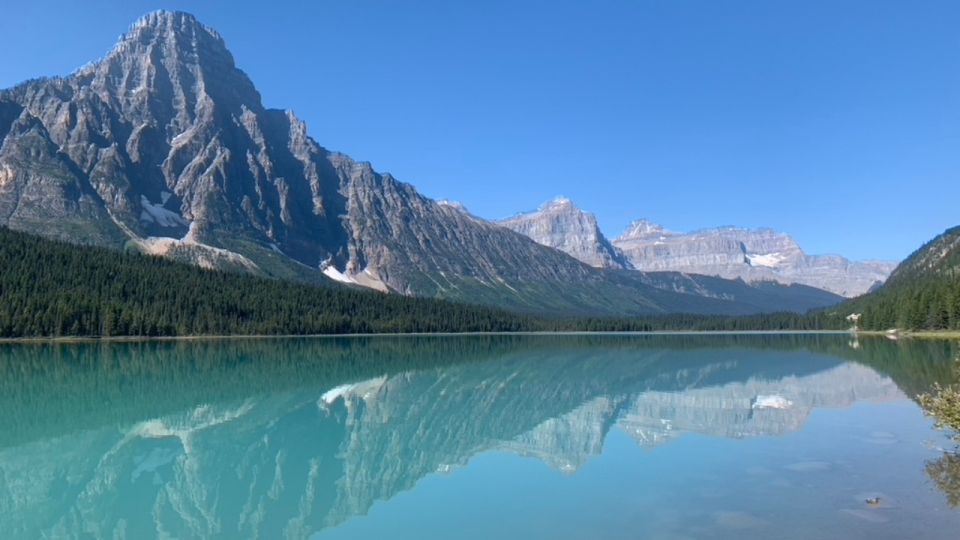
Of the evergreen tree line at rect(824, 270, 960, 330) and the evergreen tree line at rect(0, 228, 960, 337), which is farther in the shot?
the evergreen tree line at rect(0, 228, 960, 337)

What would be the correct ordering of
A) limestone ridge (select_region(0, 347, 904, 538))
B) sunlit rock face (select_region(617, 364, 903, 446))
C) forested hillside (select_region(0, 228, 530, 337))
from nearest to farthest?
limestone ridge (select_region(0, 347, 904, 538))
sunlit rock face (select_region(617, 364, 903, 446))
forested hillside (select_region(0, 228, 530, 337))

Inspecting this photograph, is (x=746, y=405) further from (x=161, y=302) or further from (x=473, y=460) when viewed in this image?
(x=161, y=302)

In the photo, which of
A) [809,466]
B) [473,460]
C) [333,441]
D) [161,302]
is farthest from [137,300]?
[809,466]

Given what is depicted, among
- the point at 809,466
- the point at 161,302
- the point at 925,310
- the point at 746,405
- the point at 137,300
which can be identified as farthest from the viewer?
the point at 137,300

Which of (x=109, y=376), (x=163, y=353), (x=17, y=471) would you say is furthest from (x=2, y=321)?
(x=17, y=471)

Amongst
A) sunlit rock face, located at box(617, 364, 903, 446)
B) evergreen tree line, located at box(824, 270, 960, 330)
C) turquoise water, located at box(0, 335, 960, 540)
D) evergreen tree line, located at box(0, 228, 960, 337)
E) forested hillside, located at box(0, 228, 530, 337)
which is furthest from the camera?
forested hillside, located at box(0, 228, 530, 337)

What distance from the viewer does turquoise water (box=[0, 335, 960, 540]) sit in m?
18.0

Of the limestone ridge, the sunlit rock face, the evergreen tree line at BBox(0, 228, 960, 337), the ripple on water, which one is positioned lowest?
the limestone ridge

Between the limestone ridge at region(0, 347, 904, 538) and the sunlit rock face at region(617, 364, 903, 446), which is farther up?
the sunlit rock face at region(617, 364, 903, 446)

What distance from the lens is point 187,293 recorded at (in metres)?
167

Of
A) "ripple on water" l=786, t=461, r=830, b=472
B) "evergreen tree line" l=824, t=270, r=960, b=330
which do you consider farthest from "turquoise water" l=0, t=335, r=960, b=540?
"evergreen tree line" l=824, t=270, r=960, b=330

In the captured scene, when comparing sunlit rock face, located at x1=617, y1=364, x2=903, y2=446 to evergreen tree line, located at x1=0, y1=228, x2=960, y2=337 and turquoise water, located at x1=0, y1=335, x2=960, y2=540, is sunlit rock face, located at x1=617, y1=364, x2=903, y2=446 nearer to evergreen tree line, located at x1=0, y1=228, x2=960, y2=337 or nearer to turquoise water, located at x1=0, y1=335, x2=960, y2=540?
turquoise water, located at x1=0, y1=335, x2=960, y2=540

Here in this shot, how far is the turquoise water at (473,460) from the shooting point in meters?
18.0

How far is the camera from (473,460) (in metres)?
27.0
